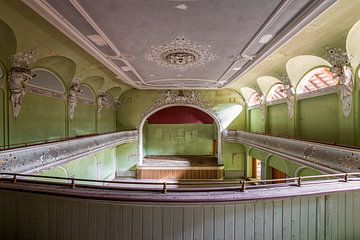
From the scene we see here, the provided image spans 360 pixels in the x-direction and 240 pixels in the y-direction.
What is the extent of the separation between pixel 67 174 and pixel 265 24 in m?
7.58

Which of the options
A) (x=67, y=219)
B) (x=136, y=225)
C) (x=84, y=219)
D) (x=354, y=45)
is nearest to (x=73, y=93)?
(x=67, y=219)

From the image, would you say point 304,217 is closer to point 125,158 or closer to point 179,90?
point 179,90

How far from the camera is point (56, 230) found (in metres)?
2.62

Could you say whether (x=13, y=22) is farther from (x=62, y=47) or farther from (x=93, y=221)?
(x=93, y=221)

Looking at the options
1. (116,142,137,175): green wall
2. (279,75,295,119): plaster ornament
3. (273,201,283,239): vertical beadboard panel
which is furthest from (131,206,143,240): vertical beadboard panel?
(116,142,137,175): green wall

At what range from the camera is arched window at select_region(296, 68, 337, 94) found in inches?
272

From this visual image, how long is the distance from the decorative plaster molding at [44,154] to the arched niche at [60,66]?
7.90 ft

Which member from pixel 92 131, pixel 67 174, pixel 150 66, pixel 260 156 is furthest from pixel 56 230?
pixel 260 156

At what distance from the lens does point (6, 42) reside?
5.00 meters

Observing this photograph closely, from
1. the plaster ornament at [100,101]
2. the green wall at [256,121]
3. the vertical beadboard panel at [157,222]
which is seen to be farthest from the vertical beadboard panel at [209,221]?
the plaster ornament at [100,101]

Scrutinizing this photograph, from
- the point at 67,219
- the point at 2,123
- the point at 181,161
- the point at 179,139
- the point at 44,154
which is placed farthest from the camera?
the point at 179,139

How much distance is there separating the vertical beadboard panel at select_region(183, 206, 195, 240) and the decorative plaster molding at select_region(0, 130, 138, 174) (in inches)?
153

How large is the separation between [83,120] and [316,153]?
9064mm

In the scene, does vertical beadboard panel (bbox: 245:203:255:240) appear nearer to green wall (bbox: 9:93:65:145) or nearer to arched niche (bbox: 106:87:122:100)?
green wall (bbox: 9:93:65:145)
